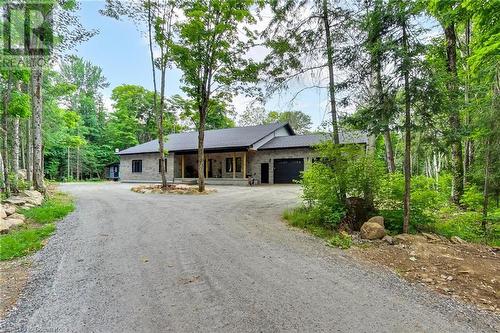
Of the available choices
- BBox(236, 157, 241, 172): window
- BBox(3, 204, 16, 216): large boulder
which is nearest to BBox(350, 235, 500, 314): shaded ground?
BBox(3, 204, 16, 216): large boulder

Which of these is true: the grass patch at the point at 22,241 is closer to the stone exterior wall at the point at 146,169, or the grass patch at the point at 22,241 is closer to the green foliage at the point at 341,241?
the green foliage at the point at 341,241

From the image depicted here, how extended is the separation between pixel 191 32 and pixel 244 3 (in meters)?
2.74

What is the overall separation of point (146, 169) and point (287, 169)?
13638 mm

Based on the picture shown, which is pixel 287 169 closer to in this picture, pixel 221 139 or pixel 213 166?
pixel 221 139

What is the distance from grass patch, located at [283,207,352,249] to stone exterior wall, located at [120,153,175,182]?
17601mm

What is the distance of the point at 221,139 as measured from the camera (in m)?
23.0

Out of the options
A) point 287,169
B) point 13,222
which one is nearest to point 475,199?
point 13,222

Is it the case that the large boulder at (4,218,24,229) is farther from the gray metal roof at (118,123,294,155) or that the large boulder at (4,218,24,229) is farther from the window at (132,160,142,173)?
the window at (132,160,142,173)

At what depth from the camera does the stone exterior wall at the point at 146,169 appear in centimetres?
2352

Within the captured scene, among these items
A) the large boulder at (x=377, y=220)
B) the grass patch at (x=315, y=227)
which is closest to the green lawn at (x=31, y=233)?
the grass patch at (x=315, y=227)

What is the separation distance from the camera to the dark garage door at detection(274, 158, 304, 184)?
19.9 m

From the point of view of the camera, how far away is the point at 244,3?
11.9 meters

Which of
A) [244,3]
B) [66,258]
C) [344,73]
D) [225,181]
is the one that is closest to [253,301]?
[66,258]

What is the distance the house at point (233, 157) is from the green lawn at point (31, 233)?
13.2 m
